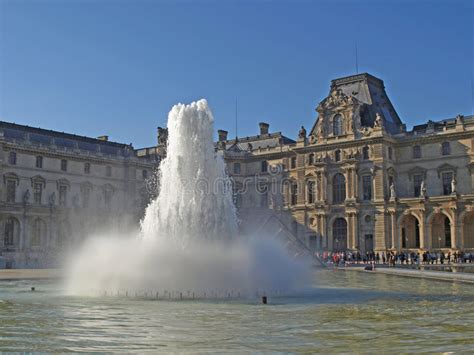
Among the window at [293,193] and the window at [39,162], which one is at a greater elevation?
the window at [39,162]

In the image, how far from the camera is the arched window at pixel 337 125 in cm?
7750

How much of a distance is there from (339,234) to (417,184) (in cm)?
1106

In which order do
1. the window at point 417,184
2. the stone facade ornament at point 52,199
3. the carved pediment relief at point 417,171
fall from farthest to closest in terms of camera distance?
the stone facade ornament at point 52,199
the window at point 417,184
the carved pediment relief at point 417,171

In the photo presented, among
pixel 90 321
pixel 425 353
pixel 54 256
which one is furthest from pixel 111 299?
pixel 54 256

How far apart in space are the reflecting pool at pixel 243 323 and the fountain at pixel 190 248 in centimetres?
212

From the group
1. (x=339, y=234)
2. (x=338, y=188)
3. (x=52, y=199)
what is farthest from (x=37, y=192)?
(x=339, y=234)

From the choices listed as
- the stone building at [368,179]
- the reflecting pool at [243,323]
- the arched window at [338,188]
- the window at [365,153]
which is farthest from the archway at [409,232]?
the reflecting pool at [243,323]

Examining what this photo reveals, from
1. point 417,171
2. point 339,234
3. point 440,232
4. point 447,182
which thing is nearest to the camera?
point 440,232

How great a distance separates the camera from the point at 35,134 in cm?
7519

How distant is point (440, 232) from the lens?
2766 inches

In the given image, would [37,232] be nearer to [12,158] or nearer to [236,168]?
[12,158]

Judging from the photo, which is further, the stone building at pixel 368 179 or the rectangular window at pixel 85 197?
the rectangular window at pixel 85 197

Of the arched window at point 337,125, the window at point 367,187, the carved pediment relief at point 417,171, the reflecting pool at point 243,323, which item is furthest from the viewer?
the arched window at point 337,125

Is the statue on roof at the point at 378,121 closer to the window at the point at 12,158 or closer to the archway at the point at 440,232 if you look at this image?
the archway at the point at 440,232
